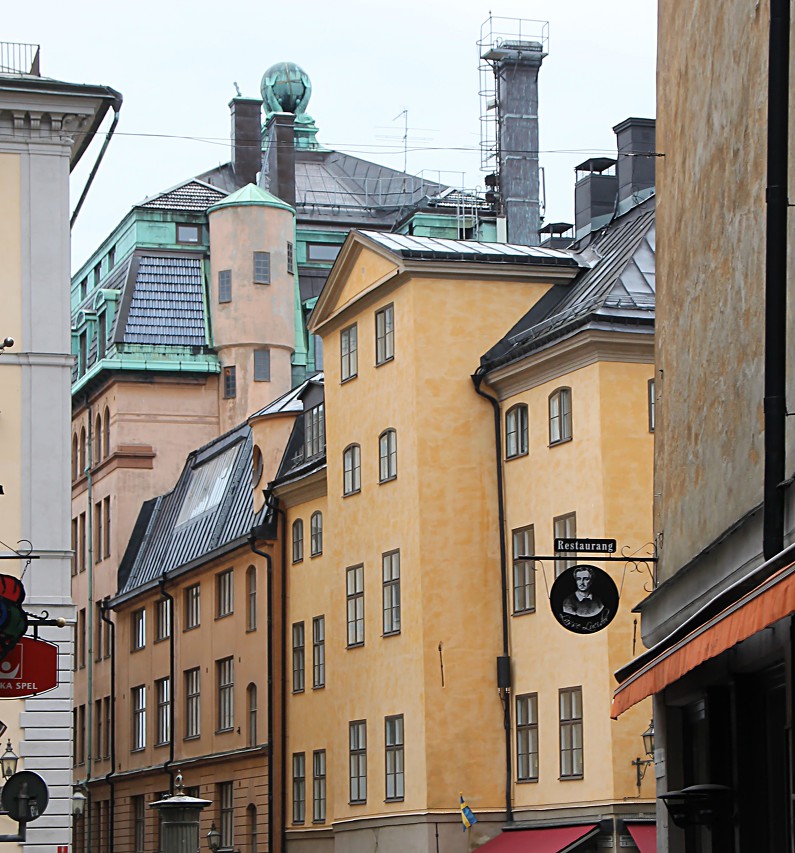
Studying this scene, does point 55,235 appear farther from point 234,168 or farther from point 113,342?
point 234,168

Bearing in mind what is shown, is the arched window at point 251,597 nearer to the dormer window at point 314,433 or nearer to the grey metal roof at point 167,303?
the dormer window at point 314,433

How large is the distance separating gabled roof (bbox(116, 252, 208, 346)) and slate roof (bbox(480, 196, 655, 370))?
2400 centimetres

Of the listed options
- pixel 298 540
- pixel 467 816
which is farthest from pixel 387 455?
pixel 467 816

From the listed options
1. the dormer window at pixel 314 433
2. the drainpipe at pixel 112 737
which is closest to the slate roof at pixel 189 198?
the drainpipe at pixel 112 737

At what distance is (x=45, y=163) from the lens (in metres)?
35.7

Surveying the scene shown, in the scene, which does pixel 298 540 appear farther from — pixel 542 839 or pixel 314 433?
pixel 542 839

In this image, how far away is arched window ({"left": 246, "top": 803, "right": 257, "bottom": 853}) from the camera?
4966cm

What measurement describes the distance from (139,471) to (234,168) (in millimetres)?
13525

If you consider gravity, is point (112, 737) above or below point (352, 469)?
below

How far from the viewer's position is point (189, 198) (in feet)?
224

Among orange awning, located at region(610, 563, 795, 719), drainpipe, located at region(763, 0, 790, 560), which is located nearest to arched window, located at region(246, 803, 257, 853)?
orange awning, located at region(610, 563, 795, 719)

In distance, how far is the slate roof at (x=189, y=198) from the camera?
221 feet

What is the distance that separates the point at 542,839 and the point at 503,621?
486 cm

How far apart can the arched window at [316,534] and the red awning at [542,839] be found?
35.7 feet
